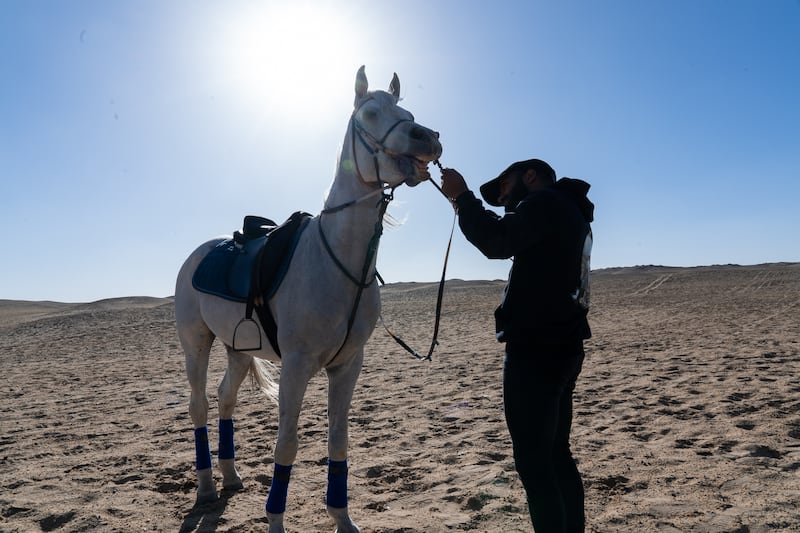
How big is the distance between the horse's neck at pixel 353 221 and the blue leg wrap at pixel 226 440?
2012 millimetres

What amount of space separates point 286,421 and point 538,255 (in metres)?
1.79

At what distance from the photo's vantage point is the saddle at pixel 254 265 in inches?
134

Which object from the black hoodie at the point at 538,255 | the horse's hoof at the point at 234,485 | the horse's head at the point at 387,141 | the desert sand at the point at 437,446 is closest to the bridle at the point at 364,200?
the horse's head at the point at 387,141

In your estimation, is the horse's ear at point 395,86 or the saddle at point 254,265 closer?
the horse's ear at point 395,86

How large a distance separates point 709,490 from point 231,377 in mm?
3547

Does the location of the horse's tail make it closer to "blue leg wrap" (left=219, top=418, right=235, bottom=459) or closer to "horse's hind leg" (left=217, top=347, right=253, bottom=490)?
"horse's hind leg" (left=217, top=347, right=253, bottom=490)

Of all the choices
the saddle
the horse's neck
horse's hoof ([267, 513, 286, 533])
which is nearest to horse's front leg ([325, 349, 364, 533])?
horse's hoof ([267, 513, 286, 533])

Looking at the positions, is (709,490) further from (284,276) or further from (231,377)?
(231,377)

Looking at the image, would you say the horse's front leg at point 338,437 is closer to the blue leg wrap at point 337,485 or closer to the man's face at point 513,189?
the blue leg wrap at point 337,485

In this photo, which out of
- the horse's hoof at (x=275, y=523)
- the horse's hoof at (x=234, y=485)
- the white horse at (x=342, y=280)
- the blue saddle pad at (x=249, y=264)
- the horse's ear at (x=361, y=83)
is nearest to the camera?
the white horse at (x=342, y=280)

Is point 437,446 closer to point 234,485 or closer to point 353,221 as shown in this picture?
point 234,485

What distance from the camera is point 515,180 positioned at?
8.97 ft

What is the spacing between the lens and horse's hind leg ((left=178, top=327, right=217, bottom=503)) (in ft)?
13.1

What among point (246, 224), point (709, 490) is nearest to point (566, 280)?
point (709, 490)
